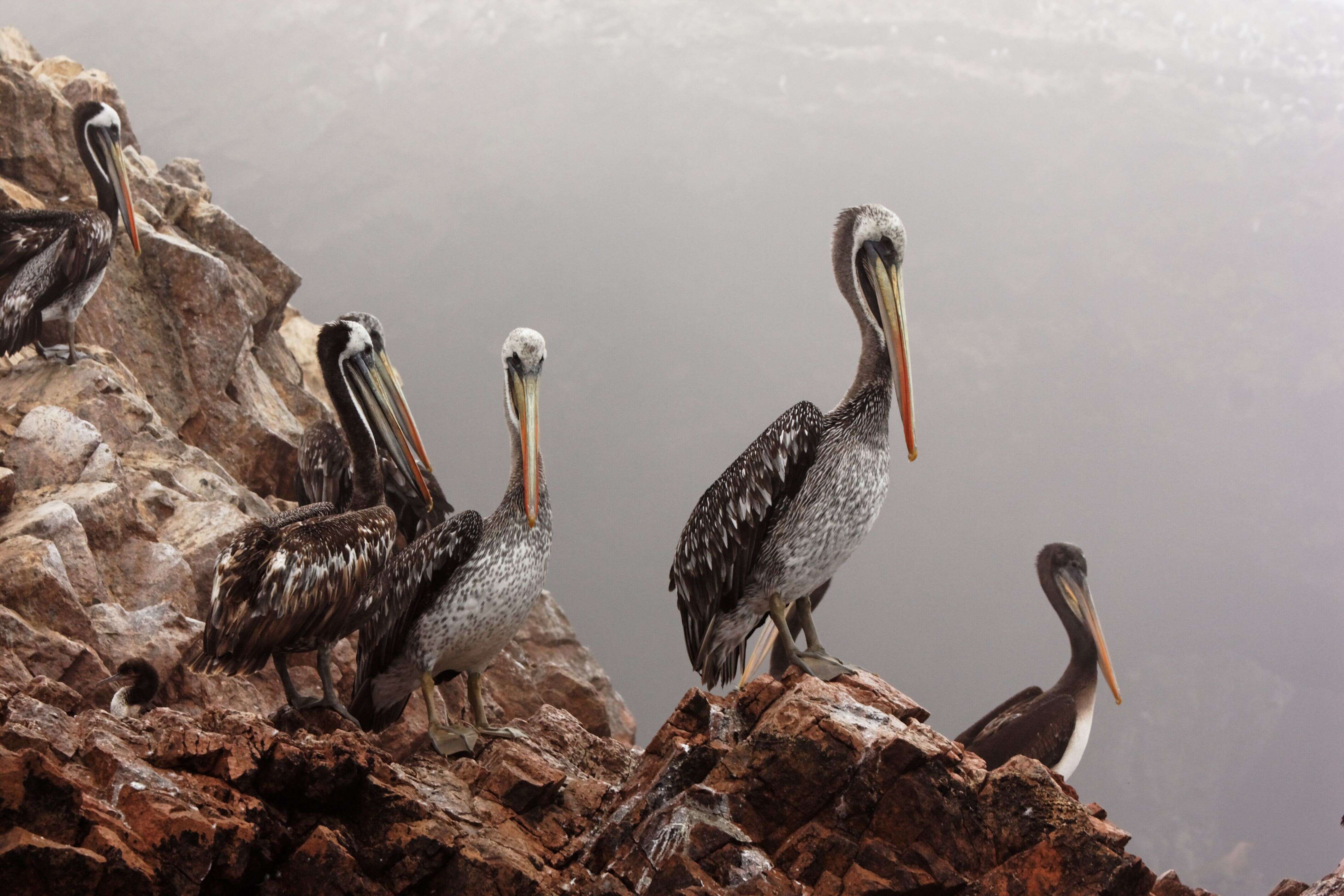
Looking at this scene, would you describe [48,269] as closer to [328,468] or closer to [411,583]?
[328,468]

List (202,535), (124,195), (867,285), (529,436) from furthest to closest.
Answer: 1. (124,195)
2. (202,535)
3. (867,285)
4. (529,436)

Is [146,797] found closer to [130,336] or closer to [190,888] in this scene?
[190,888]

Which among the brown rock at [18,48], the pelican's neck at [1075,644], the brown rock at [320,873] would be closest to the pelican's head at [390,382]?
the brown rock at [320,873]

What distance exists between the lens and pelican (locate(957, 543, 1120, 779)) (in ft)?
21.0

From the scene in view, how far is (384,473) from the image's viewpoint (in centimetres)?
709

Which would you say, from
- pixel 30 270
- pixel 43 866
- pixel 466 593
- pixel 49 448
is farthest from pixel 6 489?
pixel 43 866

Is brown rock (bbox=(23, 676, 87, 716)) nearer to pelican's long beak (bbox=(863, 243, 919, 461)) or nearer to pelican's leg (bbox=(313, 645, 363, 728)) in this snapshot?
pelican's leg (bbox=(313, 645, 363, 728))

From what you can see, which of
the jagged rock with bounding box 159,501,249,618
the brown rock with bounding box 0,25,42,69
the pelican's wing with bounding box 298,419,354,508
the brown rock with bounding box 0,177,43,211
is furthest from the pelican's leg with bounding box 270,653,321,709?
the brown rock with bounding box 0,25,42,69

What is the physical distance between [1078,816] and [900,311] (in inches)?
104

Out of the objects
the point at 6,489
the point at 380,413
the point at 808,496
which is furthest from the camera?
the point at 380,413

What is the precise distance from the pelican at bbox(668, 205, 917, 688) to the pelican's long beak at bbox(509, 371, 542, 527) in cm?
78

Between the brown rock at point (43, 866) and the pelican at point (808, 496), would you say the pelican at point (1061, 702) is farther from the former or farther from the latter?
the brown rock at point (43, 866)

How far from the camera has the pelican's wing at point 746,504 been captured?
207 inches

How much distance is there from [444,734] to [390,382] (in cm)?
229
